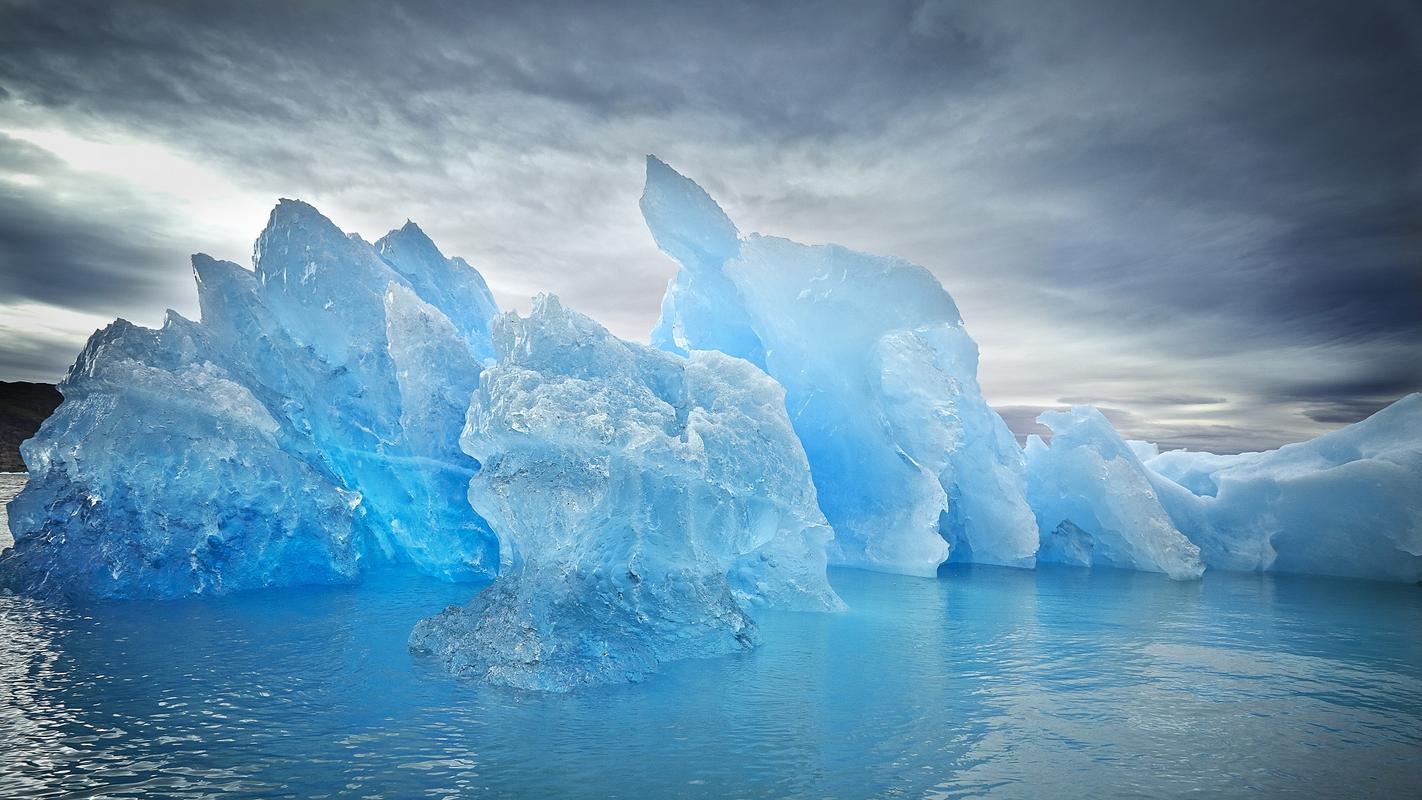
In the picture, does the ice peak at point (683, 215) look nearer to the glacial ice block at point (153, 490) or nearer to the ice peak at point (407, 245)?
the ice peak at point (407, 245)

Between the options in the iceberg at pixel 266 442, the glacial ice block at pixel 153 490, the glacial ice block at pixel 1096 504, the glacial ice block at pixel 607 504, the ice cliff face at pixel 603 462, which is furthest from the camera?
the glacial ice block at pixel 1096 504

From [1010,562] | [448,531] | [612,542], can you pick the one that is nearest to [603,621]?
[612,542]

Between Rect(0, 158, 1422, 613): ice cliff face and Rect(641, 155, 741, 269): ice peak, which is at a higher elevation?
Rect(641, 155, 741, 269): ice peak

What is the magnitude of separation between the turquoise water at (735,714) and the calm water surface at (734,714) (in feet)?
0.10

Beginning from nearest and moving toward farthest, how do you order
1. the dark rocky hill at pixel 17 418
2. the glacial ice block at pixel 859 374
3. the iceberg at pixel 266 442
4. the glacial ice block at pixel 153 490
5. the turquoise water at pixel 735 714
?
the turquoise water at pixel 735 714
the glacial ice block at pixel 153 490
the iceberg at pixel 266 442
the glacial ice block at pixel 859 374
the dark rocky hill at pixel 17 418

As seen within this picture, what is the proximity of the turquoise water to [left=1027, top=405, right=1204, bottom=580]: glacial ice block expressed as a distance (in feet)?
21.4

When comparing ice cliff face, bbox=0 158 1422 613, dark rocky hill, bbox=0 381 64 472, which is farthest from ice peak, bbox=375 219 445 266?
dark rocky hill, bbox=0 381 64 472

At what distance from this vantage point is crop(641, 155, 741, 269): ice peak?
17.5 m

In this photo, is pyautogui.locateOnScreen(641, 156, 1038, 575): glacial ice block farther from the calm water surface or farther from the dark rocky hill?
the dark rocky hill

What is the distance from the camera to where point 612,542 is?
9492 mm

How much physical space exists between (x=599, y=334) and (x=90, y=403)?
786 centimetres

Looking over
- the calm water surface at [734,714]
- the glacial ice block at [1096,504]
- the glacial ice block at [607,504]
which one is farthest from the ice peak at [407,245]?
the glacial ice block at [1096,504]

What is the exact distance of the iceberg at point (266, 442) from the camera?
39.6ft

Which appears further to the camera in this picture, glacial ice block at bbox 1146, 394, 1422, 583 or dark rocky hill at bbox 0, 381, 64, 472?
dark rocky hill at bbox 0, 381, 64, 472
